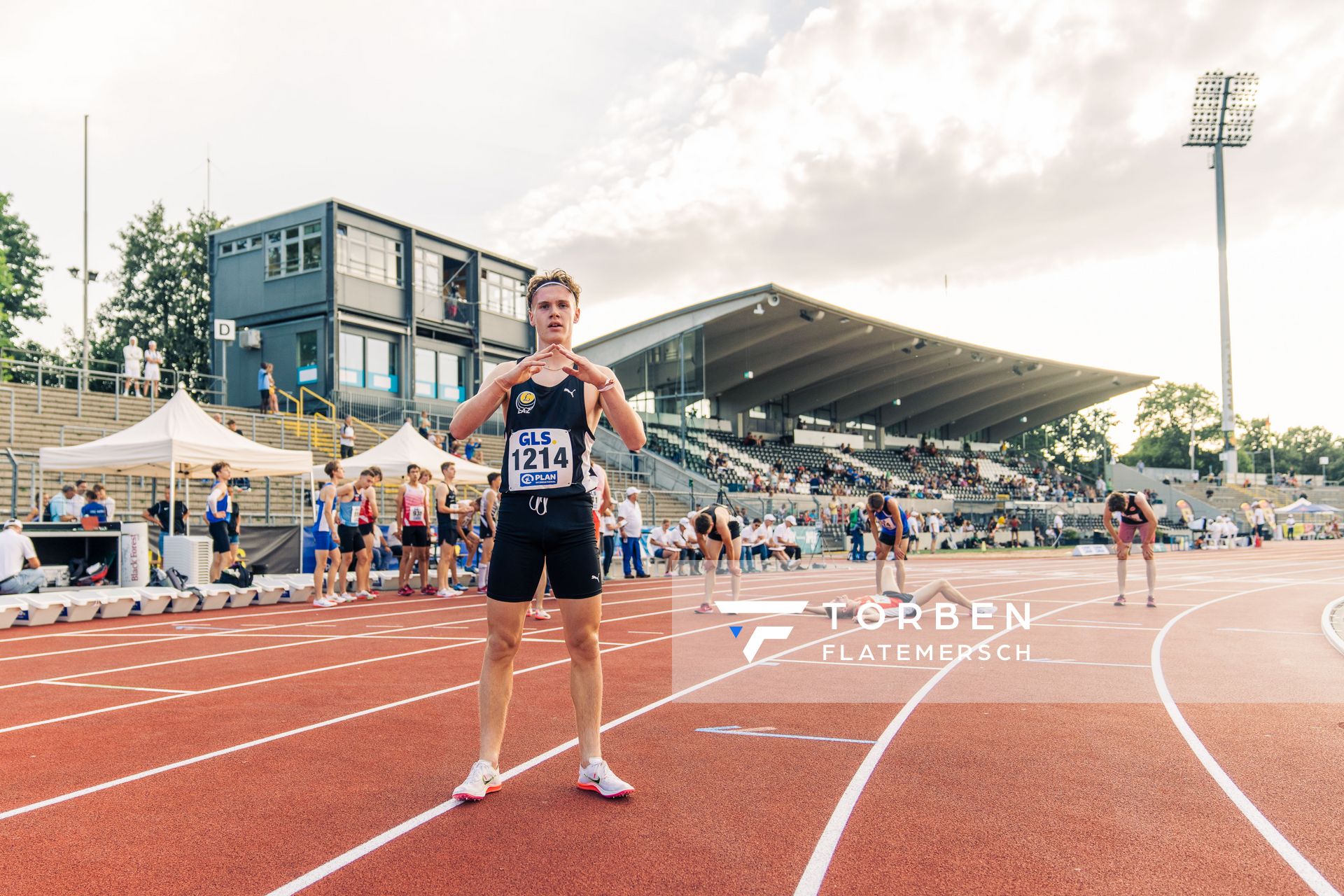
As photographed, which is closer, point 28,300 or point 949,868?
point 949,868

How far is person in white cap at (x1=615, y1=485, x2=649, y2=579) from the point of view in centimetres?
1842

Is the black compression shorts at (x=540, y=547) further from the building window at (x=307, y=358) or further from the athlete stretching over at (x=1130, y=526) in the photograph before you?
the building window at (x=307, y=358)

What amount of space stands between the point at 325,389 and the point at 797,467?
916 inches

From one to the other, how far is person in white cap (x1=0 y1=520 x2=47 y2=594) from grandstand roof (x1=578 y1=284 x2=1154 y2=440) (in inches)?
1068

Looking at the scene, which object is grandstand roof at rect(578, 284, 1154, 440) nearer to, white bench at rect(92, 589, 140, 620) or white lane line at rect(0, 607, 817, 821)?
white bench at rect(92, 589, 140, 620)

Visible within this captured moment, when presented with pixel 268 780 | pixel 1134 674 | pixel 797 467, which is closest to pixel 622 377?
pixel 797 467

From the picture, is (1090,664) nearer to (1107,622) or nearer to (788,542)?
(1107,622)

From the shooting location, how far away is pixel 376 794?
13.0ft

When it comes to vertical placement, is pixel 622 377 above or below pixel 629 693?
above

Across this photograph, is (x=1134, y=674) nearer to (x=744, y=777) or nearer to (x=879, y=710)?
(x=879, y=710)

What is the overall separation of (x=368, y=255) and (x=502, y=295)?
6312 mm

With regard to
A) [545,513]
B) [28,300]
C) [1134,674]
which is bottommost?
[1134,674]

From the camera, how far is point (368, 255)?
32.6 meters

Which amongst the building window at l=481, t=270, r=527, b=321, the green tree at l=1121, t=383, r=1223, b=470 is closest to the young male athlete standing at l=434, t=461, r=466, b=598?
the building window at l=481, t=270, r=527, b=321
